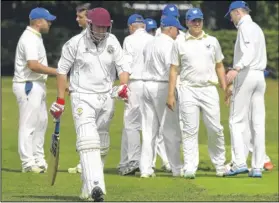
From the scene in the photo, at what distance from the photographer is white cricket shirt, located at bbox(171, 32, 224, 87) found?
1402cm

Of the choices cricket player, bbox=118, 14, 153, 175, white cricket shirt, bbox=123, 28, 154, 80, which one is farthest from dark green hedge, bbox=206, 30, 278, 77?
cricket player, bbox=118, 14, 153, 175

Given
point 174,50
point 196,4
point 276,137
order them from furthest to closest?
point 196,4, point 276,137, point 174,50

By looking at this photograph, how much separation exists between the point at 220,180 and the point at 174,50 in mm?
1871

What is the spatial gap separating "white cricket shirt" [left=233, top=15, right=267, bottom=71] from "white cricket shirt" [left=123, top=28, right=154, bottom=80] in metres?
1.33

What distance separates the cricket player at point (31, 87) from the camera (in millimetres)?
14930

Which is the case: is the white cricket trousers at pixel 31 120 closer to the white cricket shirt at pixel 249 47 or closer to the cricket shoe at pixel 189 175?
the cricket shoe at pixel 189 175

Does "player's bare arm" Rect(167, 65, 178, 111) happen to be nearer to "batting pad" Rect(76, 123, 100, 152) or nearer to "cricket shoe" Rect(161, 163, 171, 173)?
"cricket shoe" Rect(161, 163, 171, 173)

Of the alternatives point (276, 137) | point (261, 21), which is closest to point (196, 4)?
point (261, 21)

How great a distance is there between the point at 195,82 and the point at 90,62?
9.46 ft

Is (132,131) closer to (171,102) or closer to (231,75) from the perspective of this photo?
(171,102)

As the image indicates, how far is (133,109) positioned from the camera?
15.3 metres

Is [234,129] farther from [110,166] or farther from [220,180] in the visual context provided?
[110,166]

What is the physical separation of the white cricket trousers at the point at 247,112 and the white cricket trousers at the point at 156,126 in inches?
35.8

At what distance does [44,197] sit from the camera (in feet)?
38.8
